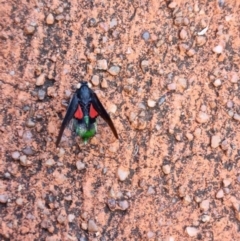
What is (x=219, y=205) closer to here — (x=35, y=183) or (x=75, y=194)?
(x=75, y=194)

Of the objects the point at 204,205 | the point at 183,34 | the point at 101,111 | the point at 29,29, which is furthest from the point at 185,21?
the point at 204,205

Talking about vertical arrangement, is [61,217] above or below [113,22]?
below

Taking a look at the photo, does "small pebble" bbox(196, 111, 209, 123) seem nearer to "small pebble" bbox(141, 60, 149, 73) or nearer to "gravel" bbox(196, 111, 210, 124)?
"gravel" bbox(196, 111, 210, 124)

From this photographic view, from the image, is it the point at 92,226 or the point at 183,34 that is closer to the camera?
the point at 92,226

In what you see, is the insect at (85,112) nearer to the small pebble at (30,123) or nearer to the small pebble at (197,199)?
the small pebble at (30,123)

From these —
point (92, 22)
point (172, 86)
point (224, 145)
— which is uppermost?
point (92, 22)

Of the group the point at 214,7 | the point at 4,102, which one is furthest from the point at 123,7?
the point at 4,102

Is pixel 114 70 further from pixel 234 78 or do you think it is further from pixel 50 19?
pixel 234 78
